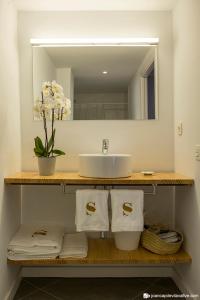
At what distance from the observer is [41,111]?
1.96 metres

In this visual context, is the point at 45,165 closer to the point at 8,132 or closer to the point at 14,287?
the point at 8,132

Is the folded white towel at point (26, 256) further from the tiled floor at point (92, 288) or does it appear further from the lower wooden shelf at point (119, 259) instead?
the tiled floor at point (92, 288)

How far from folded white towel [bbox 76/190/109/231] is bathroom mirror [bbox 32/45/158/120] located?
668mm

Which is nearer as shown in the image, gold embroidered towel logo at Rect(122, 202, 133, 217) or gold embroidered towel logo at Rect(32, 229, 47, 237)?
gold embroidered towel logo at Rect(122, 202, 133, 217)

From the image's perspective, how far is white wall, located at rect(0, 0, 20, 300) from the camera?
5.61ft

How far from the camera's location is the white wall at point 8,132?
5.61 feet

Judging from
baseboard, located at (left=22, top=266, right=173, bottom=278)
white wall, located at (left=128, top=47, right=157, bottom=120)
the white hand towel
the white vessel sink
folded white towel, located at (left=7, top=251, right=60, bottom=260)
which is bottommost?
baseboard, located at (left=22, top=266, right=173, bottom=278)

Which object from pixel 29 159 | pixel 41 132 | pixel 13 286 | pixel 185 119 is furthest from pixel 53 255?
pixel 185 119

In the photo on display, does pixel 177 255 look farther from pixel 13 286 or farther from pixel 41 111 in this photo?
pixel 41 111

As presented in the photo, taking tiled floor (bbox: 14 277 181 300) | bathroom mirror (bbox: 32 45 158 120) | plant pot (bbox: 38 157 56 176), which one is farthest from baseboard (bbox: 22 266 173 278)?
bathroom mirror (bbox: 32 45 158 120)

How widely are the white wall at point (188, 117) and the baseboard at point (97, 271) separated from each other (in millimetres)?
210

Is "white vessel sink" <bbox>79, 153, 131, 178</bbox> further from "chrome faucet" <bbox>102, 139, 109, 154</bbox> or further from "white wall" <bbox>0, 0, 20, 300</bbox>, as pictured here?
"white wall" <bbox>0, 0, 20, 300</bbox>

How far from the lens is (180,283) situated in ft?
6.33

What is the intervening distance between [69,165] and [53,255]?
0.69m
